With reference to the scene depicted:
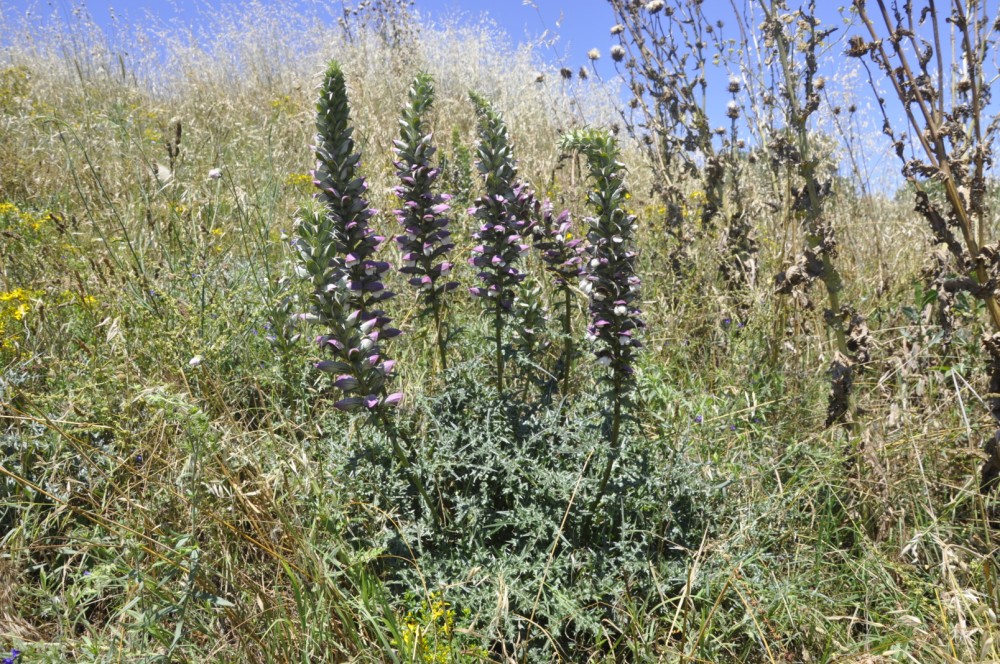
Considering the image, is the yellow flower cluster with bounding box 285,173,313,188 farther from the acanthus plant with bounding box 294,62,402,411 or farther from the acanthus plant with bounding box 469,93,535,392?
the acanthus plant with bounding box 294,62,402,411

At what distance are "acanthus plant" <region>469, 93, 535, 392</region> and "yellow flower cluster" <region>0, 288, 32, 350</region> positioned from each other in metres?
2.30

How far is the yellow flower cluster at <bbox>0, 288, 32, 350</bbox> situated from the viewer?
3.05 m

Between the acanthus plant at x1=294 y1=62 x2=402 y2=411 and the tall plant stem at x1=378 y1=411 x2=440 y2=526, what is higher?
the acanthus plant at x1=294 y1=62 x2=402 y2=411

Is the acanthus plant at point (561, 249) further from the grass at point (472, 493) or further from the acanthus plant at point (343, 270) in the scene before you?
the acanthus plant at point (343, 270)

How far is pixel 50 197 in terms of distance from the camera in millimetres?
4758

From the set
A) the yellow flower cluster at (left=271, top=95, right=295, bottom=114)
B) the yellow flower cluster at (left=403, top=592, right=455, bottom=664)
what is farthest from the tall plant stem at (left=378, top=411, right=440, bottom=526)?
the yellow flower cluster at (left=271, top=95, right=295, bottom=114)

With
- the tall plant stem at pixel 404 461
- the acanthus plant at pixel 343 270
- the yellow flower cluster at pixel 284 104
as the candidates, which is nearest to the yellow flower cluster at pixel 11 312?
the acanthus plant at pixel 343 270

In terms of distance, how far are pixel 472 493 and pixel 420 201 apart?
1177 mm

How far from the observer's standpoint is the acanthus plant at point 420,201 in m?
2.47

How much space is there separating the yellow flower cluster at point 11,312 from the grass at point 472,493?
0.02 metres

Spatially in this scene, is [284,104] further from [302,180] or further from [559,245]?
[559,245]

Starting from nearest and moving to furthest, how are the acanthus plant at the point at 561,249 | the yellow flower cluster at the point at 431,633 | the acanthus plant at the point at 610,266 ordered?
1. the yellow flower cluster at the point at 431,633
2. the acanthus plant at the point at 610,266
3. the acanthus plant at the point at 561,249

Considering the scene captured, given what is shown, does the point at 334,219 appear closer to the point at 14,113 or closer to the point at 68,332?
the point at 68,332

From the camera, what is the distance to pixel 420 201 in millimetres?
2535
